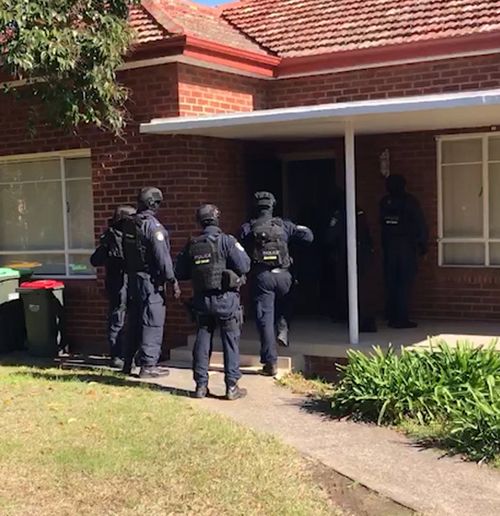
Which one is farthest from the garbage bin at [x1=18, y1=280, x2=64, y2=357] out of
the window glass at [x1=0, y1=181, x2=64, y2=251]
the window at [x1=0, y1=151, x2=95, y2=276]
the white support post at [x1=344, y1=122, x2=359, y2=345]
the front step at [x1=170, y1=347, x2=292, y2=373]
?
the white support post at [x1=344, y1=122, x2=359, y2=345]

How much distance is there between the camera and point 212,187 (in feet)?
32.5

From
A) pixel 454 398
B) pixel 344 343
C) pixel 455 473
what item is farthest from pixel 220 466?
pixel 344 343

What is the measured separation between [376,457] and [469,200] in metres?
4.96

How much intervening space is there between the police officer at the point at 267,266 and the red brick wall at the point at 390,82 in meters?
2.71

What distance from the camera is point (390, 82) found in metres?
10.0

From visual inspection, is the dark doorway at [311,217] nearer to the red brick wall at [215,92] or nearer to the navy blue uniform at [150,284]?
the red brick wall at [215,92]

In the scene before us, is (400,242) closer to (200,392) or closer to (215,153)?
(215,153)

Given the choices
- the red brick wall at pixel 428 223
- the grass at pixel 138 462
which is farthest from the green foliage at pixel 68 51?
the grass at pixel 138 462

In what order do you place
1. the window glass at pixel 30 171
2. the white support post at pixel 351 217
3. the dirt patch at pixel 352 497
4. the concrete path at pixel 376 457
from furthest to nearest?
the window glass at pixel 30 171
the white support post at pixel 351 217
the concrete path at pixel 376 457
the dirt patch at pixel 352 497

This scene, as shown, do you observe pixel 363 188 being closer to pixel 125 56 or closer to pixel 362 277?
pixel 362 277

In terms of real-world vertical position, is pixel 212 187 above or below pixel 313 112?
below

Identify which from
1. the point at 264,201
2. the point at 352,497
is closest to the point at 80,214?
the point at 264,201

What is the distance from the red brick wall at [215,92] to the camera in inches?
374

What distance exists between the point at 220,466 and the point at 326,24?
23.7 ft
